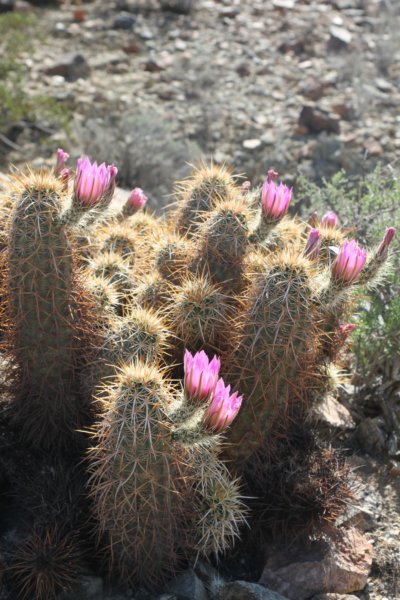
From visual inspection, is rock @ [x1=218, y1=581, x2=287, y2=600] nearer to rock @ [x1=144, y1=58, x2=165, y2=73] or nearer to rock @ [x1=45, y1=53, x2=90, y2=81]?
rock @ [x1=45, y1=53, x2=90, y2=81]

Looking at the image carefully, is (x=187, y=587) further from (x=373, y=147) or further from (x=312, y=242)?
(x=373, y=147)

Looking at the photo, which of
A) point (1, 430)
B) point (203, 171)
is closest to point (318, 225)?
point (203, 171)

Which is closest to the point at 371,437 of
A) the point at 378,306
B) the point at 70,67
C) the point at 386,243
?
the point at 378,306

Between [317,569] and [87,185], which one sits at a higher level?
[87,185]

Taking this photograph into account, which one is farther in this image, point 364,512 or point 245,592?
point 364,512

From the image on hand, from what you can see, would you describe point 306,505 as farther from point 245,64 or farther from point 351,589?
point 245,64
